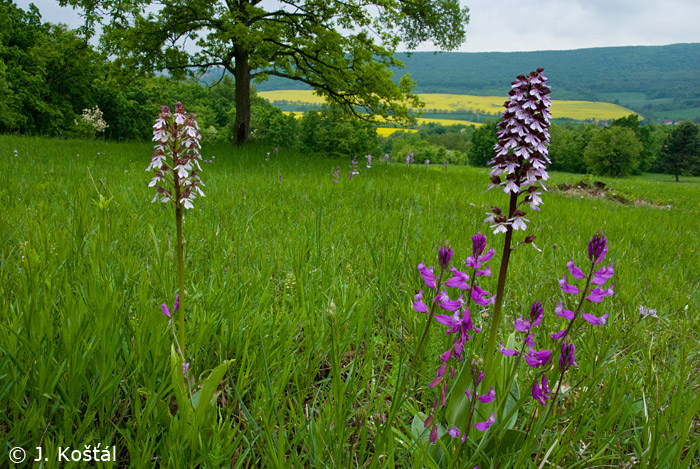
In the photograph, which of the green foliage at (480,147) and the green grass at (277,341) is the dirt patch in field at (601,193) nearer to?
the green grass at (277,341)

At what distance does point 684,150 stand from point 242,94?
8863 centimetres

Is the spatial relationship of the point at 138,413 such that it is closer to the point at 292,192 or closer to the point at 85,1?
the point at 292,192

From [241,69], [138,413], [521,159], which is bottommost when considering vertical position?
[138,413]

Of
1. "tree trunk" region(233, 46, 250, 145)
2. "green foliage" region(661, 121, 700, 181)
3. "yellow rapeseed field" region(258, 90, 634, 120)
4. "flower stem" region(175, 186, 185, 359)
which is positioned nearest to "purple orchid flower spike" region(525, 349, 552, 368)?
"flower stem" region(175, 186, 185, 359)

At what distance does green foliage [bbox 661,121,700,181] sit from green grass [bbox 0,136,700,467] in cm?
9119

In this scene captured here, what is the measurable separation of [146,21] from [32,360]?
589 inches

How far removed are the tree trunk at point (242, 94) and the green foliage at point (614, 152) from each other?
69.5 meters

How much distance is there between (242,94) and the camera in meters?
15.5

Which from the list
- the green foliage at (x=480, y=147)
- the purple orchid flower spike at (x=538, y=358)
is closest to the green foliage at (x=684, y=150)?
the green foliage at (x=480, y=147)

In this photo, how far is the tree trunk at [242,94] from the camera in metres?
15.3

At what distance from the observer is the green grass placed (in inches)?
41.4

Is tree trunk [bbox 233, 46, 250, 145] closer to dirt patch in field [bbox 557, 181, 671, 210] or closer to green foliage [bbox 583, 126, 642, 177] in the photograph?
dirt patch in field [bbox 557, 181, 671, 210]

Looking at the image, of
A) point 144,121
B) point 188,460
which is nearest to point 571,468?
point 188,460

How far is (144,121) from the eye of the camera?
54156mm
